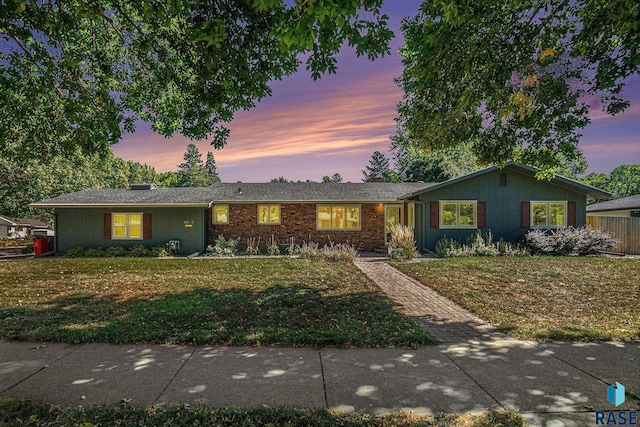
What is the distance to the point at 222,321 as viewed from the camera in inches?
217

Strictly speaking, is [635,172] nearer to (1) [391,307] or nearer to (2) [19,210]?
(1) [391,307]

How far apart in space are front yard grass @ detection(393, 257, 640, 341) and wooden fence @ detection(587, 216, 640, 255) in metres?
4.37

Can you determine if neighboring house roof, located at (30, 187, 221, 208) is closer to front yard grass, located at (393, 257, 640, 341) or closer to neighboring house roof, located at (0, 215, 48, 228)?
front yard grass, located at (393, 257, 640, 341)

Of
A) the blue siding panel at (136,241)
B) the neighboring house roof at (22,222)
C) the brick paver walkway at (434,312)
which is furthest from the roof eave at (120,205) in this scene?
the neighboring house roof at (22,222)

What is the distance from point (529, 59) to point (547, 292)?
211 inches

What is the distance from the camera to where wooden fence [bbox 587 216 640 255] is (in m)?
16.2

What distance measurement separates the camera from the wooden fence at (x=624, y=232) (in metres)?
16.2

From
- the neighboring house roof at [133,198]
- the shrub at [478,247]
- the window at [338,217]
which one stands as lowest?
the shrub at [478,247]

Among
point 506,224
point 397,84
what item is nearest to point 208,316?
point 397,84

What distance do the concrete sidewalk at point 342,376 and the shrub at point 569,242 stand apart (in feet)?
39.6

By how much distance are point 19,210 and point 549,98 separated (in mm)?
34683

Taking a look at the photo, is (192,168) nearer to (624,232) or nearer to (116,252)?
(116,252)

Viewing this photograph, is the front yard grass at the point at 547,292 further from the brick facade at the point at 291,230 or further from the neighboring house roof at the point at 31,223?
the neighboring house roof at the point at 31,223

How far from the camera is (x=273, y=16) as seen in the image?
15.2 feet
